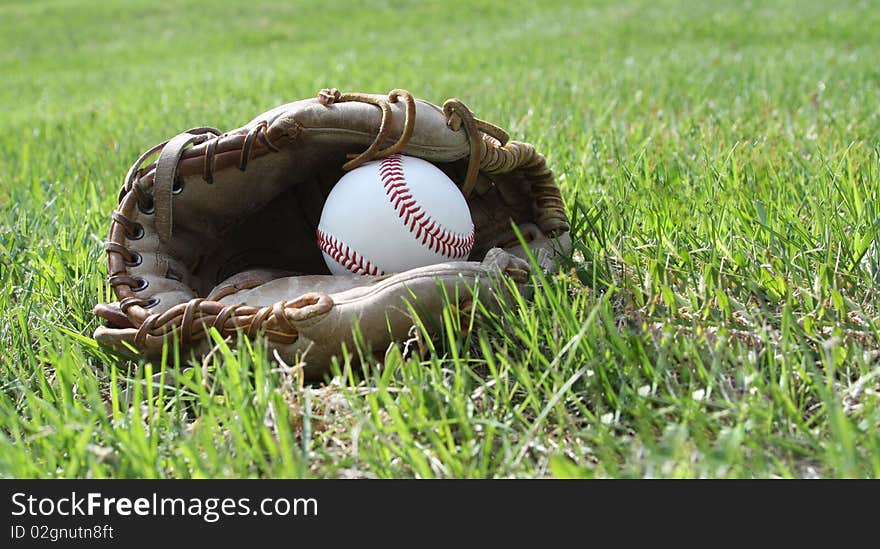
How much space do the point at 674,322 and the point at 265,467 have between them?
3.45 feet

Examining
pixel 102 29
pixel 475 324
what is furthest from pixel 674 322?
pixel 102 29

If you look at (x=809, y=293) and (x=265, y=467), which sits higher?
(x=809, y=293)

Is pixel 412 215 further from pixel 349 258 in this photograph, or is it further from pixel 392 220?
pixel 349 258

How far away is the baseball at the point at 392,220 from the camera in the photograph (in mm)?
2393

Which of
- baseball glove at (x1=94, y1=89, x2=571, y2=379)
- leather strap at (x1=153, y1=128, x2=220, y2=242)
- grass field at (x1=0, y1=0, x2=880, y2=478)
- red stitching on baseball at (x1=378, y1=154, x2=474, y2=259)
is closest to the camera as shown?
grass field at (x1=0, y1=0, x2=880, y2=478)

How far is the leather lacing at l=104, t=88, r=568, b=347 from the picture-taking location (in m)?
2.17

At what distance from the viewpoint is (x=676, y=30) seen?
10.8 metres

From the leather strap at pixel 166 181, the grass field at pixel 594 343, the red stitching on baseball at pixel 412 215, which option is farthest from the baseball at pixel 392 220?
the leather strap at pixel 166 181

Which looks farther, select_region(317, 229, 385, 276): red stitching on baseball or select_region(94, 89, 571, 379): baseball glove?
select_region(317, 229, 385, 276): red stitching on baseball

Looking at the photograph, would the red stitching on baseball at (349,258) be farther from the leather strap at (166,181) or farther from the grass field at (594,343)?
the leather strap at (166,181)

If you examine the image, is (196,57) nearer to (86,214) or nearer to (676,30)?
(676,30)

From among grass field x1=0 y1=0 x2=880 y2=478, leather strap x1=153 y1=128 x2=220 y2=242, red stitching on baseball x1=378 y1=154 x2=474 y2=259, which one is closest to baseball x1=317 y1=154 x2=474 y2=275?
red stitching on baseball x1=378 y1=154 x2=474 y2=259

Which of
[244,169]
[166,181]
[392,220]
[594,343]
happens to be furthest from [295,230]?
[594,343]

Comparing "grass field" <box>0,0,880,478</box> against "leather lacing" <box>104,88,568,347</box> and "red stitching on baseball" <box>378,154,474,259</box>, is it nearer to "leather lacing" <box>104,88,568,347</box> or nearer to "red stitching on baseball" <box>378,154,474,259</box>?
"leather lacing" <box>104,88,568,347</box>
